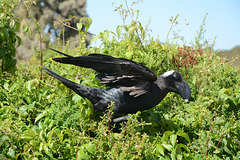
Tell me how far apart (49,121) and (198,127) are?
177 cm

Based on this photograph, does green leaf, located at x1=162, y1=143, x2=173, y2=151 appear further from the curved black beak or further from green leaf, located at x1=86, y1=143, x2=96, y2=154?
green leaf, located at x1=86, y1=143, x2=96, y2=154

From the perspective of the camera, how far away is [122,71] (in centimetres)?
255

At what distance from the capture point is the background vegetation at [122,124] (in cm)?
214

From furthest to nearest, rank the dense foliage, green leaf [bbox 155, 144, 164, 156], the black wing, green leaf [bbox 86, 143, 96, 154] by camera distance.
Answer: the dense foliage
the black wing
green leaf [bbox 155, 144, 164, 156]
green leaf [bbox 86, 143, 96, 154]

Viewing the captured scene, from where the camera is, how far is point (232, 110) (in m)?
3.33

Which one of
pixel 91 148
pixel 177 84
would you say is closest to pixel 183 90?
pixel 177 84

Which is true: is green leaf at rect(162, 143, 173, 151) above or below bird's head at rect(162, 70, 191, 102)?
below

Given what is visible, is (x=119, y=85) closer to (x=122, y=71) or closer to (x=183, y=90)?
(x=122, y=71)

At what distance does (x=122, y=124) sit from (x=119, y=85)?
671 millimetres

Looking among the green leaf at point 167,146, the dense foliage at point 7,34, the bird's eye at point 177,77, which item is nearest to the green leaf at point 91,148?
the green leaf at point 167,146

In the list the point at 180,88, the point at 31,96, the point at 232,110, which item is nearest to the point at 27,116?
the point at 31,96

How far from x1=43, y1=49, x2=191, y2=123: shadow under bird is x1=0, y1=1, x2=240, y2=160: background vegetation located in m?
0.19

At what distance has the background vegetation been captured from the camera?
214 centimetres

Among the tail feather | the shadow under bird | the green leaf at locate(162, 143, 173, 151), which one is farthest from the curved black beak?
the tail feather
